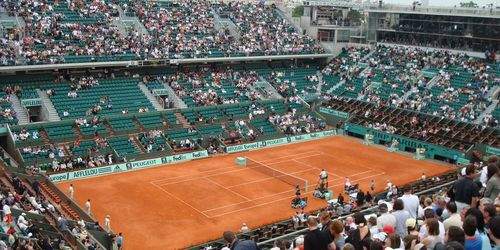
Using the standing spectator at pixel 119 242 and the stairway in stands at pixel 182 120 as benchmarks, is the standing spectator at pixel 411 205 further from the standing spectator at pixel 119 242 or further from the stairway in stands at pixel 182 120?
the stairway in stands at pixel 182 120

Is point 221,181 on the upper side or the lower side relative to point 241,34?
lower

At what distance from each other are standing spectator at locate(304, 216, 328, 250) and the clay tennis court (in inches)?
757

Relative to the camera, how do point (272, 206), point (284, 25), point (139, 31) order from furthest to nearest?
point (284, 25), point (139, 31), point (272, 206)

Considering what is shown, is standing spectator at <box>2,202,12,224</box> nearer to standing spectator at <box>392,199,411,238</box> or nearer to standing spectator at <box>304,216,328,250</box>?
standing spectator at <box>392,199,411,238</box>

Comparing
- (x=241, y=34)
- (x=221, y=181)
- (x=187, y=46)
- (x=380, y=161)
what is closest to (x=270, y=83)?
(x=241, y=34)

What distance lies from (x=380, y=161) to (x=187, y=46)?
2499cm

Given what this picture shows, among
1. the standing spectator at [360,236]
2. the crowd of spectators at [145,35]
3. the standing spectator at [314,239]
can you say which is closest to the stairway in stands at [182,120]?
the crowd of spectators at [145,35]

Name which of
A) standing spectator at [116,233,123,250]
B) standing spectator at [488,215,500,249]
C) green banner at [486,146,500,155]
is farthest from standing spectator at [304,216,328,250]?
green banner at [486,146,500,155]

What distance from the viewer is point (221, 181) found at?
129 feet

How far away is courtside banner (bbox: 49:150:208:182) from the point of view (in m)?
38.2

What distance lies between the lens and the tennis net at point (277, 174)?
38.9 meters

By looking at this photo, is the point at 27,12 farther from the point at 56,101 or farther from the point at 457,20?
the point at 457,20

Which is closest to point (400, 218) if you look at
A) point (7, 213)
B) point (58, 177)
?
point (7, 213)

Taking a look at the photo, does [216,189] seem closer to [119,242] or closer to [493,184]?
[119,242]
